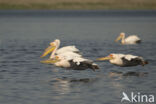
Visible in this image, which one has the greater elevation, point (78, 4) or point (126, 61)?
point (126, 61)

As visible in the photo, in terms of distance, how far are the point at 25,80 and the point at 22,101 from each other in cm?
318

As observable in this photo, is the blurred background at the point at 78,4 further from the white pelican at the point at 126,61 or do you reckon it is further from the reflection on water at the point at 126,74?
the reflection on water at the point at 126,74

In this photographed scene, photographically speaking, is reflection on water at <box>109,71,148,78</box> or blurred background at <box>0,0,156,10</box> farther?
blurred background at <box>0,0,156,10</box>

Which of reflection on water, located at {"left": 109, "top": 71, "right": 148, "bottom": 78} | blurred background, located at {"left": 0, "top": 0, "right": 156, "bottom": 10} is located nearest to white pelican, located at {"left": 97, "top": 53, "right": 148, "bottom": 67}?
reflection on water, located at {"left": 109, "top": 71, "right": 148, "bottom": 78}

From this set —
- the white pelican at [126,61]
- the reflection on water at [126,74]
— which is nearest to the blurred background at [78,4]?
the white pelican at [126,61]

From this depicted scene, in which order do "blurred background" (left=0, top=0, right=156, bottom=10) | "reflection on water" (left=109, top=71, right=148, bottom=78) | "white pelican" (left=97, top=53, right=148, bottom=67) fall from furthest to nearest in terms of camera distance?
"blurred background" (left=0, top=0, right=156, bottom=10) < "white pelican" (left=97, top=53, right=148, bottom=67) < "reflection on water" (left=109, top=71, right=148, bottom=78)

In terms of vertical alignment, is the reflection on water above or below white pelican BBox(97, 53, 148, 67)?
below

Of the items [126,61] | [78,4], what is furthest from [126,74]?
[78,4]

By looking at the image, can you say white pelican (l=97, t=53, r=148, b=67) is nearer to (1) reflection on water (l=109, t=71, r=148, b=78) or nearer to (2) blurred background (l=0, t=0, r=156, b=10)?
(1) reflection on water (l=109, t=71, r=148, b=78)

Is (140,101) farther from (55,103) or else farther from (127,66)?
(127,66)

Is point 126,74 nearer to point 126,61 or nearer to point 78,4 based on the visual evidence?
point 126,61

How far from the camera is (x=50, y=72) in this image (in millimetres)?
16656

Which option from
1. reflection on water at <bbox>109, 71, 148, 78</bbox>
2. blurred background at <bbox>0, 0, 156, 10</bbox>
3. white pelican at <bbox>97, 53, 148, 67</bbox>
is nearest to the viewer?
reflection on water at <bbox>109, 71, 148, 78</bbox>

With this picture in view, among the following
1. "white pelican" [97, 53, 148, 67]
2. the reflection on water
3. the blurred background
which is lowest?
the blurred background
